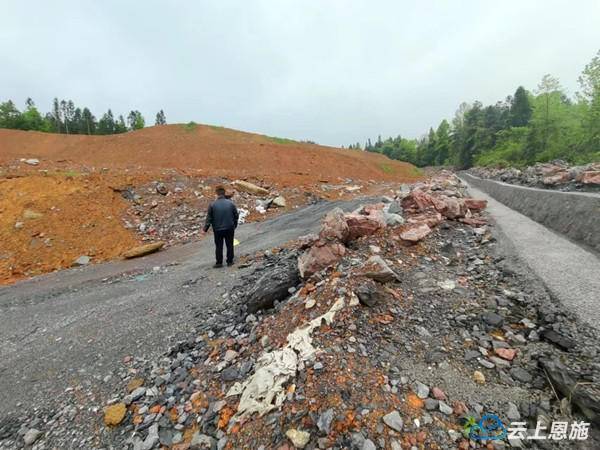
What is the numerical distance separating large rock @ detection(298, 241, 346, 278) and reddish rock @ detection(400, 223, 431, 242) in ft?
3.58

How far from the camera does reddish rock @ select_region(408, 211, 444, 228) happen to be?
4917 millimetres

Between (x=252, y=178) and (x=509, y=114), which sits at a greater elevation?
(x=509, y=114)

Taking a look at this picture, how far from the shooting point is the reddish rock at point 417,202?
5.70 metres

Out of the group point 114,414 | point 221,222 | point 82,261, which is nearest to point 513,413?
point 114,414

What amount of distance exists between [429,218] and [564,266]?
6.61 feet

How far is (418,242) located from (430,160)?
79.0 metres

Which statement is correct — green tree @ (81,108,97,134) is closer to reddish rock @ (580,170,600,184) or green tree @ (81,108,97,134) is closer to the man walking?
the man walking

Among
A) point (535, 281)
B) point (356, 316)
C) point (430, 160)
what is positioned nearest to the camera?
point (356, 316)

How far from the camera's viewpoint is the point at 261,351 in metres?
2.70

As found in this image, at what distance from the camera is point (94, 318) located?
405 cm

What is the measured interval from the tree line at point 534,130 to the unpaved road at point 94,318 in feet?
81.2

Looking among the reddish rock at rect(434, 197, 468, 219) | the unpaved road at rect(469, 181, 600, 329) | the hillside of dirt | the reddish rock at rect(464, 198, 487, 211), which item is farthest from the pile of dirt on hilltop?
the unpaved road at rect(469, 181, 600, 329)

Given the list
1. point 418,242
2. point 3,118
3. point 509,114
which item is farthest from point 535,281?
point 3,118

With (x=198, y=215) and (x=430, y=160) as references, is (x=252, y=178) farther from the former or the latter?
(x=430, y=160)
